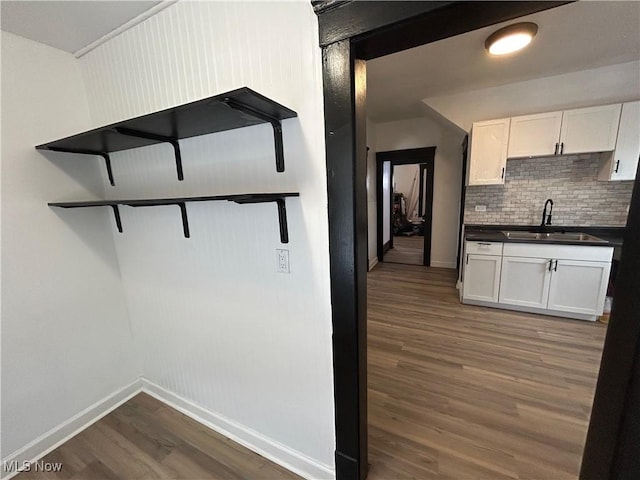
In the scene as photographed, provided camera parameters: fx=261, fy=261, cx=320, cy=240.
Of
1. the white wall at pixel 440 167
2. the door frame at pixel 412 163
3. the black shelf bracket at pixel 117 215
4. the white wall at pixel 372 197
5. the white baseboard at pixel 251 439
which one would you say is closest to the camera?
the white baseboard at pixel 251 439

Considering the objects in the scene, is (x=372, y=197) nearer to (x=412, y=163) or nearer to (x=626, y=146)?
(x=412, y=163)

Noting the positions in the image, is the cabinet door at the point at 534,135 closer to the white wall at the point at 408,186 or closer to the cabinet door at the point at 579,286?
the cabinet door at the point at 579,286

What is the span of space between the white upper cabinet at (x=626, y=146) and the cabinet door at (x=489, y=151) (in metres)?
0.95

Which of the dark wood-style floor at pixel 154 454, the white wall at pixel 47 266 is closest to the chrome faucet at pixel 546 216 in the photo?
the dark wood-style floor at pixel 154 454

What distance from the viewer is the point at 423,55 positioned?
2.36 m

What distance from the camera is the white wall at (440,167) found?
176 inches

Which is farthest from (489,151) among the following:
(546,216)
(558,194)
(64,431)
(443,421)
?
(64,431)

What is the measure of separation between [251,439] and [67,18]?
2.51m

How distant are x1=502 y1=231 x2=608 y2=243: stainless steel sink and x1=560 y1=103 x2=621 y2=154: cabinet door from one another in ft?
3.07

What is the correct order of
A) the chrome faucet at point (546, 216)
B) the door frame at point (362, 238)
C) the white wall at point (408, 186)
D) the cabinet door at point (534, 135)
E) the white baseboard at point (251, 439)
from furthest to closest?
the white wall at point (408, 186) → the chrome faucet at point (546, 216) → the cabinet door at point (534, 135) → the white baseboard at point (251, 439) → the door frame at point (362, 238)

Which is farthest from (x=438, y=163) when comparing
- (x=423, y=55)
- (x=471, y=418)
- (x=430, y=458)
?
(x=430, y=458)

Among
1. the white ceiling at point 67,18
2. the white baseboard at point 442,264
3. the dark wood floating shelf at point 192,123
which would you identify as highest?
the white ceiling at point 67,18

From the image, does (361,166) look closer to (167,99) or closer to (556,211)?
(167,99)

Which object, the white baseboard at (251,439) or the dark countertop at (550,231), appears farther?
the dark countertop at (550,231)
